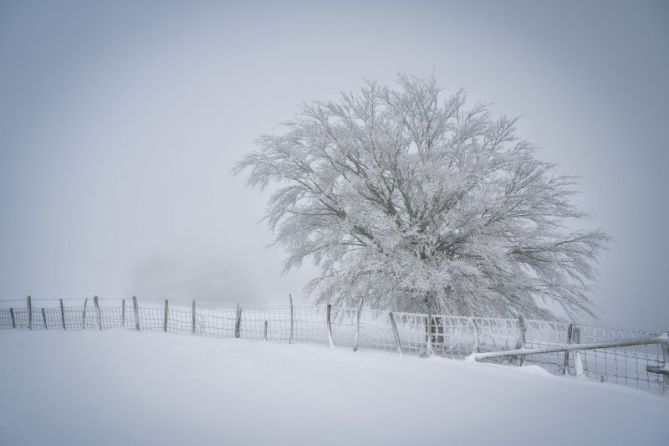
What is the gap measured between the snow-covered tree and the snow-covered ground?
410 centimetres

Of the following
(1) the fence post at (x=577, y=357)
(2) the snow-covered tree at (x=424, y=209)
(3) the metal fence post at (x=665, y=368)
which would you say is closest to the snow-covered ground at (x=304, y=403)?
(3) the metal fence post at (x=665, y=368)

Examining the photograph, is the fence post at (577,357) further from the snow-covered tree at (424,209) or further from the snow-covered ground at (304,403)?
the snow-covered tree at (424,209)

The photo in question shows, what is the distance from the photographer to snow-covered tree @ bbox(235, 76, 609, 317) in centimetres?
1090

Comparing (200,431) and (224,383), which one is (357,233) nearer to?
(224,383)

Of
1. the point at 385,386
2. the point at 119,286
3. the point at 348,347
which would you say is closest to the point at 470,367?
the point at 385,386

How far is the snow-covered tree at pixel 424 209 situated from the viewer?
10.9 meters

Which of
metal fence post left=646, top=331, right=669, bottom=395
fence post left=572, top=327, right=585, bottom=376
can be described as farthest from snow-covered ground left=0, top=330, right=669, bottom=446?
fence post left=572, top=327, right=585, bottom=376

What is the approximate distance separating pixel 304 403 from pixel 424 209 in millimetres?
8874

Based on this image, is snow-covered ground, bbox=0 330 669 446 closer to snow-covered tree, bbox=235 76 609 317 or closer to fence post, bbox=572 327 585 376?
fence post, bbox=572 327 585 376

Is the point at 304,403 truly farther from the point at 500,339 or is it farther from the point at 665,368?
the point at 665,368

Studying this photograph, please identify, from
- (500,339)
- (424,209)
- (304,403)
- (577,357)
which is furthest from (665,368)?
(424,209)

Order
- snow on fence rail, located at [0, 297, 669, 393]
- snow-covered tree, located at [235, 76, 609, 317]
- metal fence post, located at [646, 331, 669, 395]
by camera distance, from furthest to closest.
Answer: snow-covered tree, located at [235, 76, 609, 317] < snow on fence rail, located at [0, 297, 669, 393] < metal fence post, located at [646, 331, 669, 395]

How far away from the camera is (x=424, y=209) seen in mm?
12070

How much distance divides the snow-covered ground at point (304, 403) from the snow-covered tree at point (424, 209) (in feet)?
Result: 13.4
